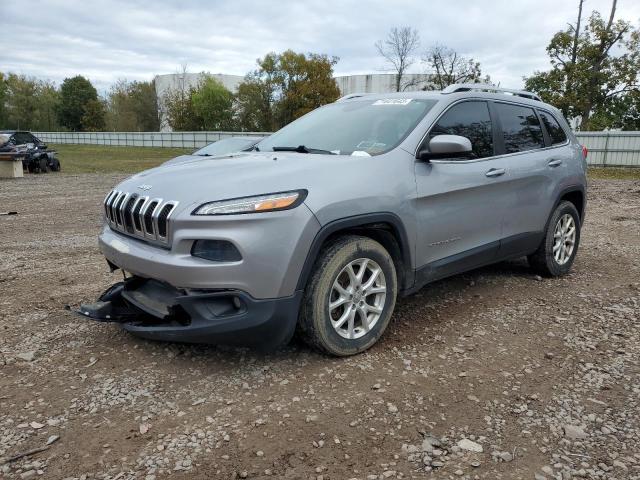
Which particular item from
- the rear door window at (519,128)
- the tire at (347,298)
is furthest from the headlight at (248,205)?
the rear door window at (519,128)

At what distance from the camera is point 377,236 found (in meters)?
3.56

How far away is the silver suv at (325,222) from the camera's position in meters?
2.91

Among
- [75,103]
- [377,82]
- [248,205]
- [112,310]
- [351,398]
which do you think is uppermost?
[377,82]

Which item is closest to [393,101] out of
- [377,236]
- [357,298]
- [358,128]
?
[358,128]

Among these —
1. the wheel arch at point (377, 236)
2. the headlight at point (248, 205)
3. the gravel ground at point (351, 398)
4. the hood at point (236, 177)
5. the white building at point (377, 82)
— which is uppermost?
the white building at point (377, 82)

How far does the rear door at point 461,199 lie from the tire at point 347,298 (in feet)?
1.34

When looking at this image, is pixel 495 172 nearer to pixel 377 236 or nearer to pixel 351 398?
pixel 377 236

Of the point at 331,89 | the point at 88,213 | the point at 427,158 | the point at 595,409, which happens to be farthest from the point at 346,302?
the point at 331,89

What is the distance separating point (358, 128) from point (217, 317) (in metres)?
1.89

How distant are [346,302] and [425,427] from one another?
92cm

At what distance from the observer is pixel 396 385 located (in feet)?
10.1

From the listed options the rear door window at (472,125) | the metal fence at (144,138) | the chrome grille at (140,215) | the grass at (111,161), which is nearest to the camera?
the chrome grille at (140,215)

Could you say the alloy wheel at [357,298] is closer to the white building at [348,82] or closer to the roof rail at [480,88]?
the roof rail at [480,88]

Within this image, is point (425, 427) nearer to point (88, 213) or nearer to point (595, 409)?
point (595, 409)
